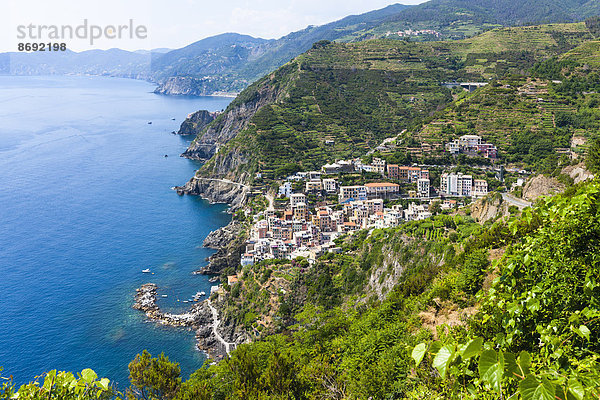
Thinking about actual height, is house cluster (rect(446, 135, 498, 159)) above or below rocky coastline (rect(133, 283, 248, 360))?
above

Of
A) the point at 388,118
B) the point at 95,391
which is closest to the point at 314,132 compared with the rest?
the point at 388,118

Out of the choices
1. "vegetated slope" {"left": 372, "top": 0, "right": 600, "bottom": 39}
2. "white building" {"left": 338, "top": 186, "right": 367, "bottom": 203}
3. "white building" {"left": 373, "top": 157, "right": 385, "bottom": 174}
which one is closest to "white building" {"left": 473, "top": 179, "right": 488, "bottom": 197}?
"white building" {"left": 338, "top": 186, "right": 367, "bottom": 203}

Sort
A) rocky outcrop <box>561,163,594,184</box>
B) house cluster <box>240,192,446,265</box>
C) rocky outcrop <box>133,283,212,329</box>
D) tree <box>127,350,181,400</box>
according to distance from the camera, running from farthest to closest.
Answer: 1. house cluster <box>240,192,446,265</box>
2. rocky outcrop <box>133,283,212,329</box>
3. rocky outcrop <box>561,163,594,184</box>
4. tree <box>127,350,181,400</box>

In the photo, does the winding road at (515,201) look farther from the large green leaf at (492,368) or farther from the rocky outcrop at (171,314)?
the large green leaf at (492,368)

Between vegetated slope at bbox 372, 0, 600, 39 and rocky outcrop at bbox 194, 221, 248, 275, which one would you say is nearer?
rocky outcrop at bbox 194, 221, 248, 275

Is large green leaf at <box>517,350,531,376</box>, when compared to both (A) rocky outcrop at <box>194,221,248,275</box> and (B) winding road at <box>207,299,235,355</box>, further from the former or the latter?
(A) rocky outcrop at <box>194,221,248,275</box>

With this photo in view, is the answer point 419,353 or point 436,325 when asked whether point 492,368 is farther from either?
point 436,325

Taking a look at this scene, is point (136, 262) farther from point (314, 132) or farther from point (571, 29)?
point (571, 29)
